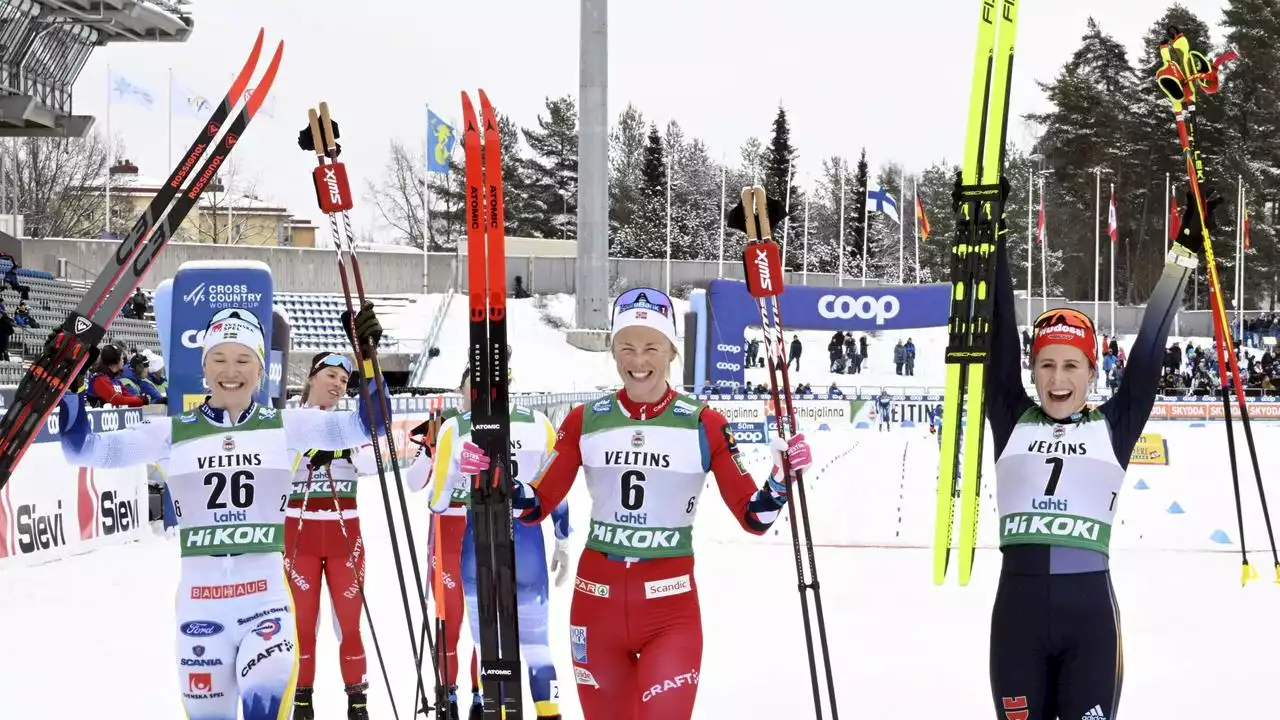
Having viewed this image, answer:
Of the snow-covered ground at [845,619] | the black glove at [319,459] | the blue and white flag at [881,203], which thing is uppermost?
the blue and white flag at [881,203]

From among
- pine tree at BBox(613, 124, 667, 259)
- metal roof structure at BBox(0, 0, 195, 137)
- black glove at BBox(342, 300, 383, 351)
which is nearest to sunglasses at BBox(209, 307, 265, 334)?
black glove at BBox(342, 300, 383, 351)

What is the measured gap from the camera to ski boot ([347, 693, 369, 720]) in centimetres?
716

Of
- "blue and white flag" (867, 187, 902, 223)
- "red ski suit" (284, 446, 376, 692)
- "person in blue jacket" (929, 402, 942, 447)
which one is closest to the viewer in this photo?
"red ski suit" (284, 446, 376, 692)

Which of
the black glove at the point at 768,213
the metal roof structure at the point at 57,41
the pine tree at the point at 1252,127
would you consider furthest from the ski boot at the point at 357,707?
the pine tree at the point at 1252,127

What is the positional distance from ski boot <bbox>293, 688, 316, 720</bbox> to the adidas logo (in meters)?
4.03

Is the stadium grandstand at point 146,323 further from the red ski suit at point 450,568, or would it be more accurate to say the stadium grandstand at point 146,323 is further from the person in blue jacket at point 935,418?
the person in blue jacket at point 935,418

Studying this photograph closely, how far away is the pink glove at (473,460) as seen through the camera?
4.74m

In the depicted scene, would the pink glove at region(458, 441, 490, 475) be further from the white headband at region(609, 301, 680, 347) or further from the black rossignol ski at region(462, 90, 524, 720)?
the white headband at region(609, 301, 680, 347)

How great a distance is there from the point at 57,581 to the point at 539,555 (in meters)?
6.69

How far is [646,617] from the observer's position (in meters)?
5.04

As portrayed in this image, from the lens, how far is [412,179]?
7700cm

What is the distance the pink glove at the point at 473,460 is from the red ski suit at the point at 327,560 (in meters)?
2.83

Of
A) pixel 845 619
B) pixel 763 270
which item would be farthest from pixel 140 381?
pixel 763 270

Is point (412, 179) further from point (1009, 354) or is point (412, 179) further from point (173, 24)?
point (1009, 354)
